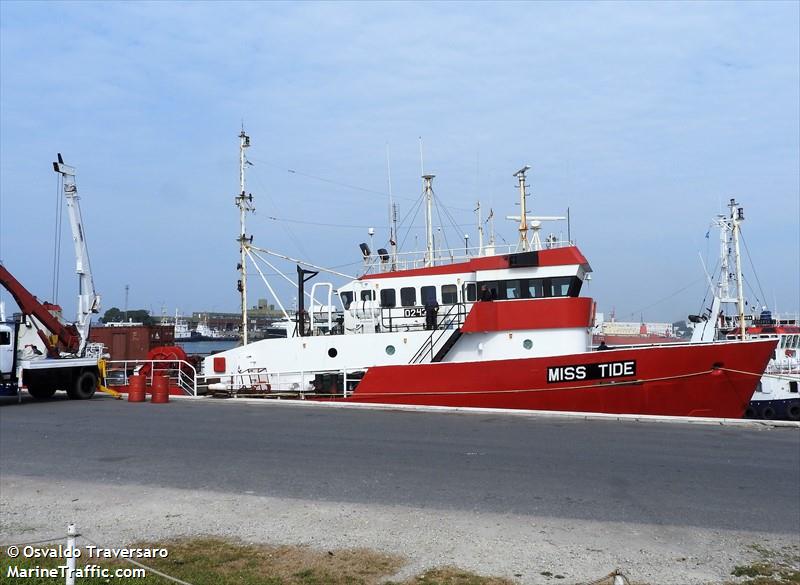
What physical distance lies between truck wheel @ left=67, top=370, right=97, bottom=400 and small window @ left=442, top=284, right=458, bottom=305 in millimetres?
10614

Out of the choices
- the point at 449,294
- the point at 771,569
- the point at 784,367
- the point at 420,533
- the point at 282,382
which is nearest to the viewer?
the point at 771,569

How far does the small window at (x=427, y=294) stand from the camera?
66.1 feet

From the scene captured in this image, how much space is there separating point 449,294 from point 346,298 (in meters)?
3.26

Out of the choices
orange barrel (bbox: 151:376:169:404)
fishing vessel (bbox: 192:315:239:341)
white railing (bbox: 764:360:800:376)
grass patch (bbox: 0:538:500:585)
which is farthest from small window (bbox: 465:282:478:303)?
fishing vessel (bbox: 192:315:239:341)

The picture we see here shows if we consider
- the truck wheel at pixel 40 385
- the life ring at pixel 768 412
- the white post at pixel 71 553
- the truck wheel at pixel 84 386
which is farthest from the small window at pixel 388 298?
the white post at pixel 71 553

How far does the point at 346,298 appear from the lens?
Result: 21.5 m

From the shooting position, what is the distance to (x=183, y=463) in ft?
34.3

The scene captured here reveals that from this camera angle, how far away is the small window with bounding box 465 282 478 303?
64.6 ft

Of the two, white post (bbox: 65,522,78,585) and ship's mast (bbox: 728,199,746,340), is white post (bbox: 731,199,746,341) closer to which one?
ship's mast (bbox: 728,199,746,340)

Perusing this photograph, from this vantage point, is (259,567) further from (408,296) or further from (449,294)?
(408,296)

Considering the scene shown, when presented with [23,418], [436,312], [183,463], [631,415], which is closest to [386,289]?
[436,312]

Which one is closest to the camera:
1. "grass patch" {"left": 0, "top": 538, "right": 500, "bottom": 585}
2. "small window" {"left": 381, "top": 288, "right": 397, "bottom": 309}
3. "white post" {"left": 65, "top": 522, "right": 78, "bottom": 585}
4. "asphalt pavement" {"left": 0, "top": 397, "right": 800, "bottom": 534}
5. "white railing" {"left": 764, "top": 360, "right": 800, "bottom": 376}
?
"white post" {"left": 65, "top": 522, "right": 78, "bottom": 585}

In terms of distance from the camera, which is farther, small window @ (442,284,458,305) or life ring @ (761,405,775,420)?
life ring @ (761,405,775,420)

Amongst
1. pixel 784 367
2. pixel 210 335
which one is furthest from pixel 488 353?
pixel 210 335
